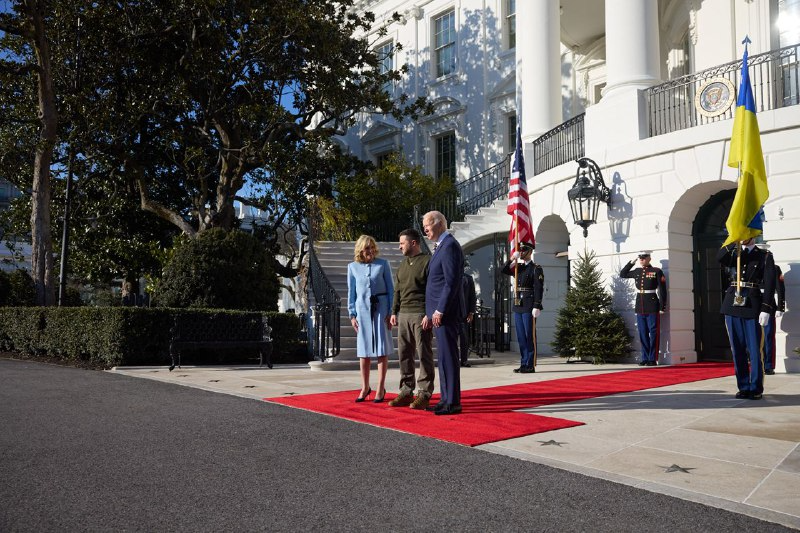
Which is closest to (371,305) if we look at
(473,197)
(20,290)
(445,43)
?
(473,197)

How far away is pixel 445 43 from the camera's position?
26.6 metres

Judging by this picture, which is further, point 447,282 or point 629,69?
point 629,69

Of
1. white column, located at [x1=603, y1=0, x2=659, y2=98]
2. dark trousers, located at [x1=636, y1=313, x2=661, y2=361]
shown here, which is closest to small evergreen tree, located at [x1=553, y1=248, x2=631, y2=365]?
dark trousers, located at [x1=636, y1=313, x2=661, y2=361]

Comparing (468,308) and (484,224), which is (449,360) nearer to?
(468,308)

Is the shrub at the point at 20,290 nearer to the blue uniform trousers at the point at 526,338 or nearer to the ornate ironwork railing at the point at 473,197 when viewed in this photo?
the ornate ironwork railing at the point at 473,197

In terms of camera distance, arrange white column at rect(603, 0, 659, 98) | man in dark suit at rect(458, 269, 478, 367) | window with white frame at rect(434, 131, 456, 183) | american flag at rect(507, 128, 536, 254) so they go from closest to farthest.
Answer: man in dark suit at rect(458, 269, 478, 367)
white column at rect(603, 0, 659, 98)
american flag at rect(507, 128, 536, 254)
window with white frame at rect(434, 131, 456, 183)

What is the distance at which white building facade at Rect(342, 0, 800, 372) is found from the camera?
11.6 metres

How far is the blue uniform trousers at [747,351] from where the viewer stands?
7.66 meters

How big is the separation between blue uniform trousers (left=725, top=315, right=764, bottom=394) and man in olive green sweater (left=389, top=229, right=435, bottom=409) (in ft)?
11.7

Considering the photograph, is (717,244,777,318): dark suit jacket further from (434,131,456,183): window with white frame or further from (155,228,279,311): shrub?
(434,131,456,183): window with white frame

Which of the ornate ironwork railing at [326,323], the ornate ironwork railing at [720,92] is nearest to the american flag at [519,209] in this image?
the ornate ironwork railing at [720,92]

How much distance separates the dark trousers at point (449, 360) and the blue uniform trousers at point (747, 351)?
3.37 meters

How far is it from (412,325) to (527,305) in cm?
546

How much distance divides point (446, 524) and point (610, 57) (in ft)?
42.4
